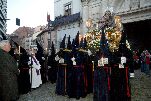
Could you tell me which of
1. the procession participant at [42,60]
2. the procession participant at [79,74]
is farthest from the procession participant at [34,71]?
the procession participant at [79,74]

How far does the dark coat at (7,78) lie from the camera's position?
18.6ft

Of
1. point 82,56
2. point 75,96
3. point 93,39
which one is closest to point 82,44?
point 82,56

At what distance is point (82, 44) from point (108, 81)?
2.52 meters

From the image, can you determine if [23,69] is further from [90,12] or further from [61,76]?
[90,12]

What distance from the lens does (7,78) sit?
580 centimetres

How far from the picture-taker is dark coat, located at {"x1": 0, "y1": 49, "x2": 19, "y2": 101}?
224 inches

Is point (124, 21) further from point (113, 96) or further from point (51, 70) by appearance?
point (113, 96)

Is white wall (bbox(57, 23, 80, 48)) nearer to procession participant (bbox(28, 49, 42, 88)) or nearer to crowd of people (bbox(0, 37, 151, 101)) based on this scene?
crowd of people (bbox(0, 37, 151, 101))

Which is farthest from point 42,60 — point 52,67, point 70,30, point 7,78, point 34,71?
point 70,30

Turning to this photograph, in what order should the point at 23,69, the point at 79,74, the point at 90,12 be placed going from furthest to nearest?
the point at 90,12, the point at 23,69, the point at 79,74

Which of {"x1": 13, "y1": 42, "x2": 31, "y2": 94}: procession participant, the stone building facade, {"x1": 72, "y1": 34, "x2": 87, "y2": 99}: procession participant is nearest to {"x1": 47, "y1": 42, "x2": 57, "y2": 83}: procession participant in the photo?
{"x1": 13, "y1": 42, "x2": 31, "y2": 94}: procession participant

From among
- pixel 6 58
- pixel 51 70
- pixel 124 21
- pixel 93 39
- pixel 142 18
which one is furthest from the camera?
pixel 124 21

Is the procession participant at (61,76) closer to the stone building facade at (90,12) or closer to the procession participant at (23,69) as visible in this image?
the procession participant at (23,69)

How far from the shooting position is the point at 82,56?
33.1ft
